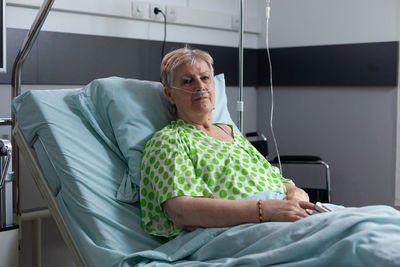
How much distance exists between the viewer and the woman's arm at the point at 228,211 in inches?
65.9

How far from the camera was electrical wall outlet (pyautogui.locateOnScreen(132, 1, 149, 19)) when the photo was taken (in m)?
2.99

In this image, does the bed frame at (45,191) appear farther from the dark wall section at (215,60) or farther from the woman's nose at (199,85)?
the woman's nose at (199,85)

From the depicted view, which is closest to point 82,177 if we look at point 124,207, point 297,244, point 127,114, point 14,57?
point 124,207

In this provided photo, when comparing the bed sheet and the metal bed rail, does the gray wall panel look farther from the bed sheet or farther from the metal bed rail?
the bed sheet

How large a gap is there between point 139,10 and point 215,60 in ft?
2.31

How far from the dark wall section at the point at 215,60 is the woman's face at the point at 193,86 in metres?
0.90

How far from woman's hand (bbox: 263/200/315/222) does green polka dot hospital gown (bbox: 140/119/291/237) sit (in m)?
0.17

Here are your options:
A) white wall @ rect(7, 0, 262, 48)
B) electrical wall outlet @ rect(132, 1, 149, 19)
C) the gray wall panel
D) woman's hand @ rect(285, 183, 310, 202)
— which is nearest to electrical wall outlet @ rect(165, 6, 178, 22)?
white wall @ rect(7, 0, 262, 48)

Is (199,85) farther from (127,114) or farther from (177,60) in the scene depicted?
(127,114)

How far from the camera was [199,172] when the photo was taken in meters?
1.86

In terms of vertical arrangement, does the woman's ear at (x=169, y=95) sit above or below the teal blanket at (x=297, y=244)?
above

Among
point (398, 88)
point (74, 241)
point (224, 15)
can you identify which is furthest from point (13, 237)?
point (398, 88)

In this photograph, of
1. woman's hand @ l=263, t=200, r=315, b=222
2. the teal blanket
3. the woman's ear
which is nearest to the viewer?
the teal blanket

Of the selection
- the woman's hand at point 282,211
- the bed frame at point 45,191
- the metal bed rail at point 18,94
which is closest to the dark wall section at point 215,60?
the metal bed rail at point 18,94
